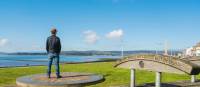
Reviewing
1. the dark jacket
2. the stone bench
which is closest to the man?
the dark jacket

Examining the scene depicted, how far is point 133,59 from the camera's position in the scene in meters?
11.2

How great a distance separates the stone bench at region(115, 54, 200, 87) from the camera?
896 cm

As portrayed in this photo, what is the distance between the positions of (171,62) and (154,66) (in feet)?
2.80

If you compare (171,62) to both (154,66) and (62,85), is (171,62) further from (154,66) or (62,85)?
(62,85)

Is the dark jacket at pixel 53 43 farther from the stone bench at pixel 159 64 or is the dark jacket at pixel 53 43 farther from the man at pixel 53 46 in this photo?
the stone bench at pixel 159 64

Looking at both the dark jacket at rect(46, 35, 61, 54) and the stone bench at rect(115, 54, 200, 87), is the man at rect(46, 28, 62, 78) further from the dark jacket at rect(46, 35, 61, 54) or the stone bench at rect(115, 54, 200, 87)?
the stone bench at rect(115, 54, 200, 87)

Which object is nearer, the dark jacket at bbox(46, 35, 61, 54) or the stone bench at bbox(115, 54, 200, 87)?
the stone bench at bbox(115, 54, 200, 87)

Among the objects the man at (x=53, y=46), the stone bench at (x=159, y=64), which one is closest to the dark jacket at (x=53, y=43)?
the man at (x=53, y=46)

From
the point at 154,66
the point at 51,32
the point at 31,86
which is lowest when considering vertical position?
the point at 31,86

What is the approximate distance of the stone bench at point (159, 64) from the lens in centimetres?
896

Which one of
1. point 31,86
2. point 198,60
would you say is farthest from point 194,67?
point 31,86

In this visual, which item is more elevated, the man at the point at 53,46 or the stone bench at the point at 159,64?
the man at the point at 53,46

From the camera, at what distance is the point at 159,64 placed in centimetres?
993

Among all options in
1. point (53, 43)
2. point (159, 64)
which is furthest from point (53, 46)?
point (159, 64)
